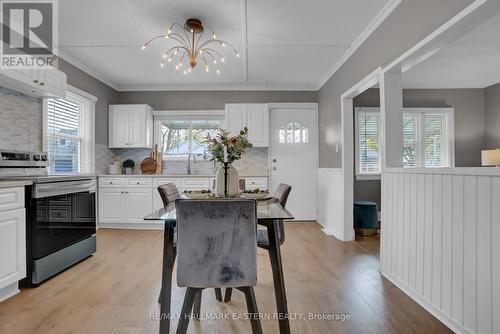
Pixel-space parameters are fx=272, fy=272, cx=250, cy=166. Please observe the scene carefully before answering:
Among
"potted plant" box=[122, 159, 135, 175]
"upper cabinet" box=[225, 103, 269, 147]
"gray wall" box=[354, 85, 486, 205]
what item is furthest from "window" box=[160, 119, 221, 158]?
"gray wall" box=[354, 85, 486, 205]

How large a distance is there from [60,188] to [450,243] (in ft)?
10.5

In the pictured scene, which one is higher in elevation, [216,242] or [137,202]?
[216,242]

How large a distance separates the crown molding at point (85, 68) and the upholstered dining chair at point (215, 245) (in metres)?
3.47

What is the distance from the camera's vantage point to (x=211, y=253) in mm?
1378

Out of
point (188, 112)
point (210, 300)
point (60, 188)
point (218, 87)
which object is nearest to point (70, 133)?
point (60, 188)

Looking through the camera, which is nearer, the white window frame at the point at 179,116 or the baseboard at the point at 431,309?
the baseboard at the point at 431,309

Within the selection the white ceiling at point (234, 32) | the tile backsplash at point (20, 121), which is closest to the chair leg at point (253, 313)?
the white ceiling at point (234, 32)

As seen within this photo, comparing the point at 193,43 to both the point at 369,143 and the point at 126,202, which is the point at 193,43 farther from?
the point at 369,143

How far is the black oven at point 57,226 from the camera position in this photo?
2311mm

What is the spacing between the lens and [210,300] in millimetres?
2117

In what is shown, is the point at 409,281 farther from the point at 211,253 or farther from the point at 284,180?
the point at 284,180

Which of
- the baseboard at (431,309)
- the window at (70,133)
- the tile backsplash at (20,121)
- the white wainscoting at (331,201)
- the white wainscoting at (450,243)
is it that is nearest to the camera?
the white wainscoting at (450,243)

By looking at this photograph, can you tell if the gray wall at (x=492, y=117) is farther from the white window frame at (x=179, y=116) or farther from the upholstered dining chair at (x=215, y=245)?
the upholstered dining chair at (x=215, y=245)

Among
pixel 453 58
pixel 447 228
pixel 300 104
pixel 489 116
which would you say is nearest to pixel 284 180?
pixel 300 104
